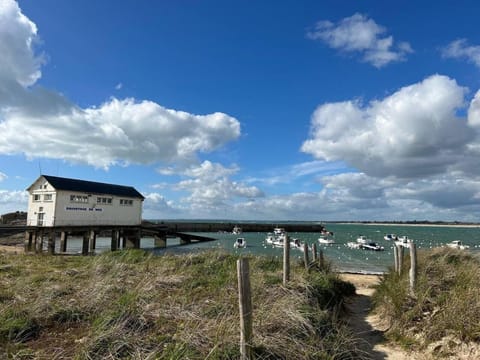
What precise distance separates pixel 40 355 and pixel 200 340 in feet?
7.85

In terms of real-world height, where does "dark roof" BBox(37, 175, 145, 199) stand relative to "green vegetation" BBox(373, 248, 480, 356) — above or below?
above

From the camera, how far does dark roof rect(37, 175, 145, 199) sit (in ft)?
108

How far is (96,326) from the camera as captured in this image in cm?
606

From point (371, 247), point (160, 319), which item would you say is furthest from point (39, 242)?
point (371, 247)

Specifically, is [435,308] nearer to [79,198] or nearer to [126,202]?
[79,198]

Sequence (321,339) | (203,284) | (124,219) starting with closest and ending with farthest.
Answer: (321,339)
(203,284)
(124,219)

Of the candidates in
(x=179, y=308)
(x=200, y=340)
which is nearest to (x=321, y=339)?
(x=200, y=340)

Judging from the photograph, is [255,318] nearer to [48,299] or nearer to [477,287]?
[48,299]

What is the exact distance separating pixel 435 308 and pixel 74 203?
33062mm

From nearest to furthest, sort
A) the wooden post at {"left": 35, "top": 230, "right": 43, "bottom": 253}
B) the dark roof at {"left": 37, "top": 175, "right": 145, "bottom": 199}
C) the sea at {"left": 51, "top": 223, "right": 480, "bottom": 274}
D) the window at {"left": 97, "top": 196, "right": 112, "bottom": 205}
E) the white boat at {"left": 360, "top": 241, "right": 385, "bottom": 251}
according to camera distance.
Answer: the sea at {"left": 51, "top": 223, "right": 480, "bottom": 274}
the wooden post at {"left": 35, "top": 230, "right": 43, "bottom": 253}
the dark roof at {"left": 37, "top": 175, "right": 145, "bottom": 199}
the window at {"left": 97, "top": 196, "right": 112, "bottom": 205}
the white boat at {"left": 360, "top": 241, "right": 385, "bottom": 251}

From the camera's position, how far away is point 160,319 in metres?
6.50

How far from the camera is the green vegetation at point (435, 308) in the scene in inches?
275

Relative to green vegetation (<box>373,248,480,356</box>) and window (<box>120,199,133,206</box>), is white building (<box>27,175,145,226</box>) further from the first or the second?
green vegetation (<box>373,248,480,356</box>)

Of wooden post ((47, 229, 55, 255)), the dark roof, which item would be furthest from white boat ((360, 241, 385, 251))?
wooden post ((47, 229, 55, 255))
